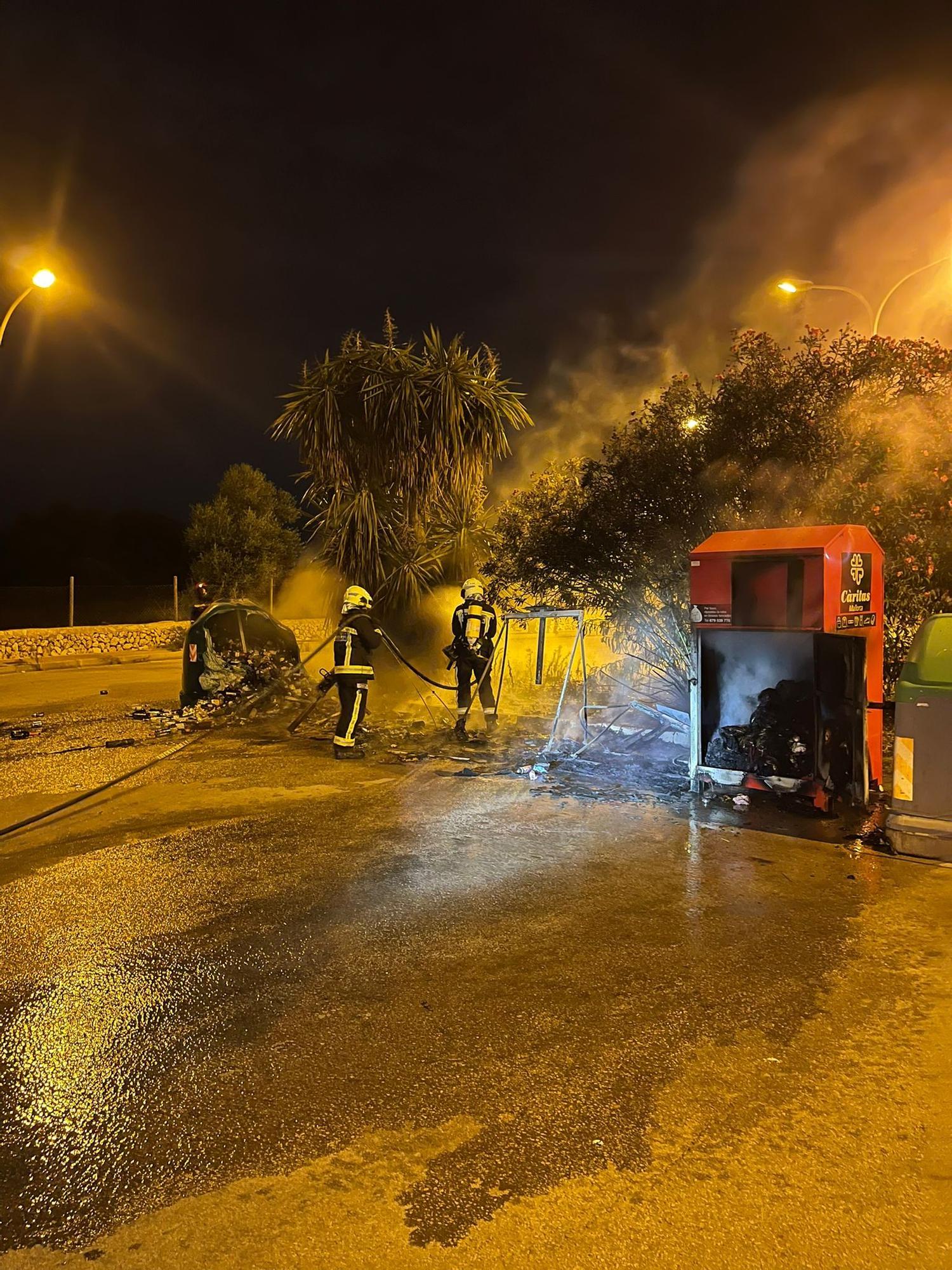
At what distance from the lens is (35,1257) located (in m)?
2.12

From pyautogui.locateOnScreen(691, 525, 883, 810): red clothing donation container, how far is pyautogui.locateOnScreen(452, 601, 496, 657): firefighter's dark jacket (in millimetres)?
2997

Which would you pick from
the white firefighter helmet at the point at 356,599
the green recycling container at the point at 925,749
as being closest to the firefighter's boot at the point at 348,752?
the white firefighter helmet at the point at 356,599

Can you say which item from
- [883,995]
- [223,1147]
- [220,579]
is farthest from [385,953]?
[220,579]

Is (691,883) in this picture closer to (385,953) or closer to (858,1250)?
(385,953)

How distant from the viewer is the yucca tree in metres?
12.2

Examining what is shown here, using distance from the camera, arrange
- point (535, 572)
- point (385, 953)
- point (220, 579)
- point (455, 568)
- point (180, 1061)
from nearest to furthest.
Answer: point (180, 1061)
point (385, 953)
point (535, 572)
point (455, 568)
point (220, 579)

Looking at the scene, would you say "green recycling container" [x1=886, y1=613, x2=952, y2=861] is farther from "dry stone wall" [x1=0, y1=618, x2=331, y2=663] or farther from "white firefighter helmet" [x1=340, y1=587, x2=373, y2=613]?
"dry stone wall" [x1=0, y1=618, x2=331, y2=663]

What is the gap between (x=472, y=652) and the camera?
9188mm

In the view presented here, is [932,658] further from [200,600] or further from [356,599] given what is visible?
[200,600]

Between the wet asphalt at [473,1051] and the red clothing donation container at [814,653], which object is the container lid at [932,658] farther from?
the wet asphalt at [473,1051]

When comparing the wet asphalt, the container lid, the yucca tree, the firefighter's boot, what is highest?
the yucca tree

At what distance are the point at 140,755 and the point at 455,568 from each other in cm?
547

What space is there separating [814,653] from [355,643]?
455 cm

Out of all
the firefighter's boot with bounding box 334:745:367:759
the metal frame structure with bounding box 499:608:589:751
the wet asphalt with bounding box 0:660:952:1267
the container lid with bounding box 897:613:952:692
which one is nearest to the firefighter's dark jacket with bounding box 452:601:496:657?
the metal frame structure with bounding box 499:608:589:751
